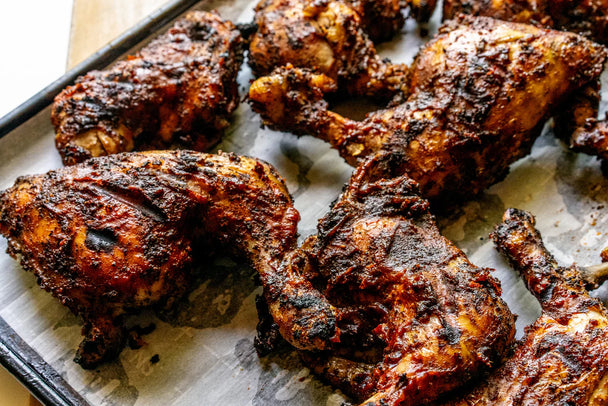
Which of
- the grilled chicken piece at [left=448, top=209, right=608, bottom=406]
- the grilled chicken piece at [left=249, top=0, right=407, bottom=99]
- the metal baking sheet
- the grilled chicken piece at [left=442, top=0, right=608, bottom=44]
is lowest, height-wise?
the metal baking sheet

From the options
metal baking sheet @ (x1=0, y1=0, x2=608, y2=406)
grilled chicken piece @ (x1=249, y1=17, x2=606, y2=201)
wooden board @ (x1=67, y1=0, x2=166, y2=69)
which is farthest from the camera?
wooden board @ (x1=67, y1=0, x2=166, y2=69)

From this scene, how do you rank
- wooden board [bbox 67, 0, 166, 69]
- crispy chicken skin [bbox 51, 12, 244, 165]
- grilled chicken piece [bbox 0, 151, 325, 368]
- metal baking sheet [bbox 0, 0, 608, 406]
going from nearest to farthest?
grilled chicken piece [bbox 0, 151, 325, 368], metal baking sheet [bbox 0, 0, 608, 406], crispy chicken skin [bbox 51, 12, 244, 165], wooden board [bbox 67, 0, 166, 69]

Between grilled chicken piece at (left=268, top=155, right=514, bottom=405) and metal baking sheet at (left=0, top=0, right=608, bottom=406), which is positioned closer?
grilled chicken piece at (left=268, top=155, right=514, bottom=405)

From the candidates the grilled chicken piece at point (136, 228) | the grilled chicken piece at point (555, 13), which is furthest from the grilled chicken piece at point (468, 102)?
the grilled chicken piece at point (136, 228)

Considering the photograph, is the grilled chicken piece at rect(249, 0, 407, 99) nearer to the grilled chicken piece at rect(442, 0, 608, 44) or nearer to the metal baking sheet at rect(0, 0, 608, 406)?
the metal baking sheet at rect(0, 0, 608, 406)

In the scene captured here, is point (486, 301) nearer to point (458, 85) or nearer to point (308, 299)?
point (308, 299)

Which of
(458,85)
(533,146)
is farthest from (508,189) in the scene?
(458,85)

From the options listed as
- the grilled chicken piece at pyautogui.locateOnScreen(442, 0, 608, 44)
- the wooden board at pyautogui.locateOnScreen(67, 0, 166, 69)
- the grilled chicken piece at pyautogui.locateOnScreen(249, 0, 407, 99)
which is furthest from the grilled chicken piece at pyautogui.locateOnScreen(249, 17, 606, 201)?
the wooden board at pyautogui.locateOnScreen(67, 0, 166, 69)
